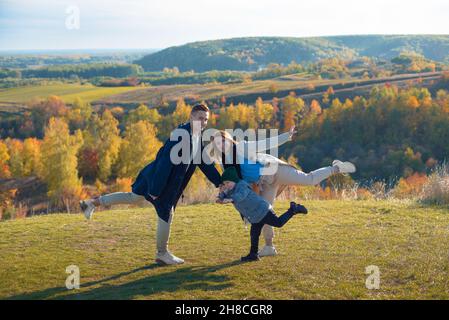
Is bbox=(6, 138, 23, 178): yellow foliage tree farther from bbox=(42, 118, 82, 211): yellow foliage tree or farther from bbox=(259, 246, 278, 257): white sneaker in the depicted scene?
bbox=(259, 246, 278, 257): white sneaker

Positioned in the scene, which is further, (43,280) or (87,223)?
(87,223)

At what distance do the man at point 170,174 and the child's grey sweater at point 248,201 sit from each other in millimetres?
343

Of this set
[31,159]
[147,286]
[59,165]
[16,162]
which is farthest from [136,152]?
[147,286]

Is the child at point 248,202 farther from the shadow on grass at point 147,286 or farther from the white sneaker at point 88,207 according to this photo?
the white sneaker at point 88,207

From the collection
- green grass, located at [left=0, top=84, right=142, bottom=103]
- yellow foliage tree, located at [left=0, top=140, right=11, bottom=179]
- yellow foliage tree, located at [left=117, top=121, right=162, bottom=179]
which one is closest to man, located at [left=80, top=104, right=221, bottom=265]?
yellow foliage tree, located at [left=117, top=121, right=162, bottom=179]

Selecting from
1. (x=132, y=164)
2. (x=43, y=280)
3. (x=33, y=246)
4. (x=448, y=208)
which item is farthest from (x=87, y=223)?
(x=132, y=164)

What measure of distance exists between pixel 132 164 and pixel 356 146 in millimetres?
37024

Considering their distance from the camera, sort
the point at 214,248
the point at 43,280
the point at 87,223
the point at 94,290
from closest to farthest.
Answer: the point at 94,290
the point at 43,280
the point at 214,248
the point at 87,223

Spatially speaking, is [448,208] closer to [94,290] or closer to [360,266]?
[360,266]

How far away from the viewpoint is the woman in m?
7.12

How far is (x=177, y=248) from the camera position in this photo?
8422 millimetres

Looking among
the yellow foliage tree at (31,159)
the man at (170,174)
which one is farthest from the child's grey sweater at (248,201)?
the yellow foliage tree at (31,159)

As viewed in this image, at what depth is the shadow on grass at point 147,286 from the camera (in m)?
6.12

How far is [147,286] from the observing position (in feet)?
20.9
